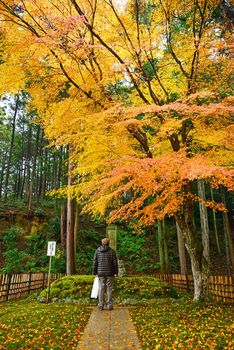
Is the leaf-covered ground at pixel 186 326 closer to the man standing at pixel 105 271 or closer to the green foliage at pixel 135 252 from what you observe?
the man standing at pixel 105 271

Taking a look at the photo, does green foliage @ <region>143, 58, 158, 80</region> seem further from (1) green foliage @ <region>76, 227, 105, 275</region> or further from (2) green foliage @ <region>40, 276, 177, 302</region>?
(1) green foliage @ <region>76, 227, 105, 275</region>

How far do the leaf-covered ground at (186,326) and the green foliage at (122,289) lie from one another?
1.13 meters

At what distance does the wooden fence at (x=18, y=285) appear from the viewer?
9.30 meters

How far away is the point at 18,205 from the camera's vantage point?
79.8ft

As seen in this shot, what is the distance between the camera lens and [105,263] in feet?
21.9

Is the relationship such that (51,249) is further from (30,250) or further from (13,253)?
(30,250)

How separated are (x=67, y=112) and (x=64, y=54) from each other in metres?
1.41

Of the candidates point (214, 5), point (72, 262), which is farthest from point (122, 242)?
point (214, 5)

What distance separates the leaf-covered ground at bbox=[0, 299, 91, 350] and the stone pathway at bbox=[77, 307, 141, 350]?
162 millimetres

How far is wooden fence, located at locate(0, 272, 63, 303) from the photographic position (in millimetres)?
9305

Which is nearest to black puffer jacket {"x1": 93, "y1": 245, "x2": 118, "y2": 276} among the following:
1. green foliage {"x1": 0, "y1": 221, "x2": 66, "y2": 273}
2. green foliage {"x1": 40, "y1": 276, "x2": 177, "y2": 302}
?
green foliage {"x1": 40, "y1": 276, "x2": 177, "y2": 302}

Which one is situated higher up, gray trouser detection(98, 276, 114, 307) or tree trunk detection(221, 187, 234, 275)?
tree trunk detection(221, 187, 234, 275)

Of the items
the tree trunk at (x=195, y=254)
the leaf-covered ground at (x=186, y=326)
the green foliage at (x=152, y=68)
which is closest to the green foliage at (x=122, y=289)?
the leaf-covered ground at (x=186, y=326)

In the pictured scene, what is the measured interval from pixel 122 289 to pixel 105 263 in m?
2.29
